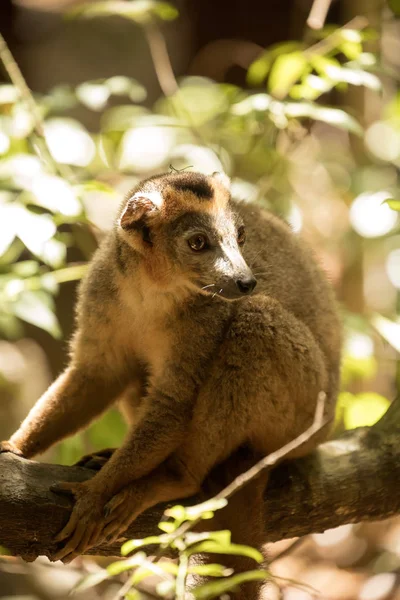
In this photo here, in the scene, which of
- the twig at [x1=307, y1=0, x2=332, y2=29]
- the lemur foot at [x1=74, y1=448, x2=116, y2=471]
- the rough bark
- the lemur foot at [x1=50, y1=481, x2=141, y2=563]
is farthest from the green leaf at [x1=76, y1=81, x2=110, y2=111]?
the lemur foot at [x1=50, y1=481, x2=141, y2=563]

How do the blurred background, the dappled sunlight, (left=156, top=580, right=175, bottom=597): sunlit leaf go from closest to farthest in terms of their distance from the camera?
(left=156, top=580, right=175, bottom=597): sunlit leaf, the blurred background, the dappled sunlight

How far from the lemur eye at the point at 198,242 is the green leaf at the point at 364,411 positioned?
1.77m

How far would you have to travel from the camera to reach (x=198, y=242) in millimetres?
3566

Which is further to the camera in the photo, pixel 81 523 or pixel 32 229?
pixel 32 229

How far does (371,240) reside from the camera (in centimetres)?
712

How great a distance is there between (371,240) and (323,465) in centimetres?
350

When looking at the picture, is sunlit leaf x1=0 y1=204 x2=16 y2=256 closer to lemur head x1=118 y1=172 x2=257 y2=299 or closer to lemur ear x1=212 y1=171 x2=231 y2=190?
lemur head x1=118 y1=172 x2=257 y2=299

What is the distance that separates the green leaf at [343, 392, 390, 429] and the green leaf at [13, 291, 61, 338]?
194 cm

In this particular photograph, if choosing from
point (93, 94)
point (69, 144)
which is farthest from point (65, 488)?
point (93, 94)

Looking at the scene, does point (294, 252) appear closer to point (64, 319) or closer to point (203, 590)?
point (203, 590)

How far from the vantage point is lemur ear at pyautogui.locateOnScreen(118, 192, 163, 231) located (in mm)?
3588

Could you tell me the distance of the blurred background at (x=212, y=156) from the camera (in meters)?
4.52

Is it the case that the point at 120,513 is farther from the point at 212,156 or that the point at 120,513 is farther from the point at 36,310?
the point at 212,156

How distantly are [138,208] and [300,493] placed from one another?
5.52 feet
